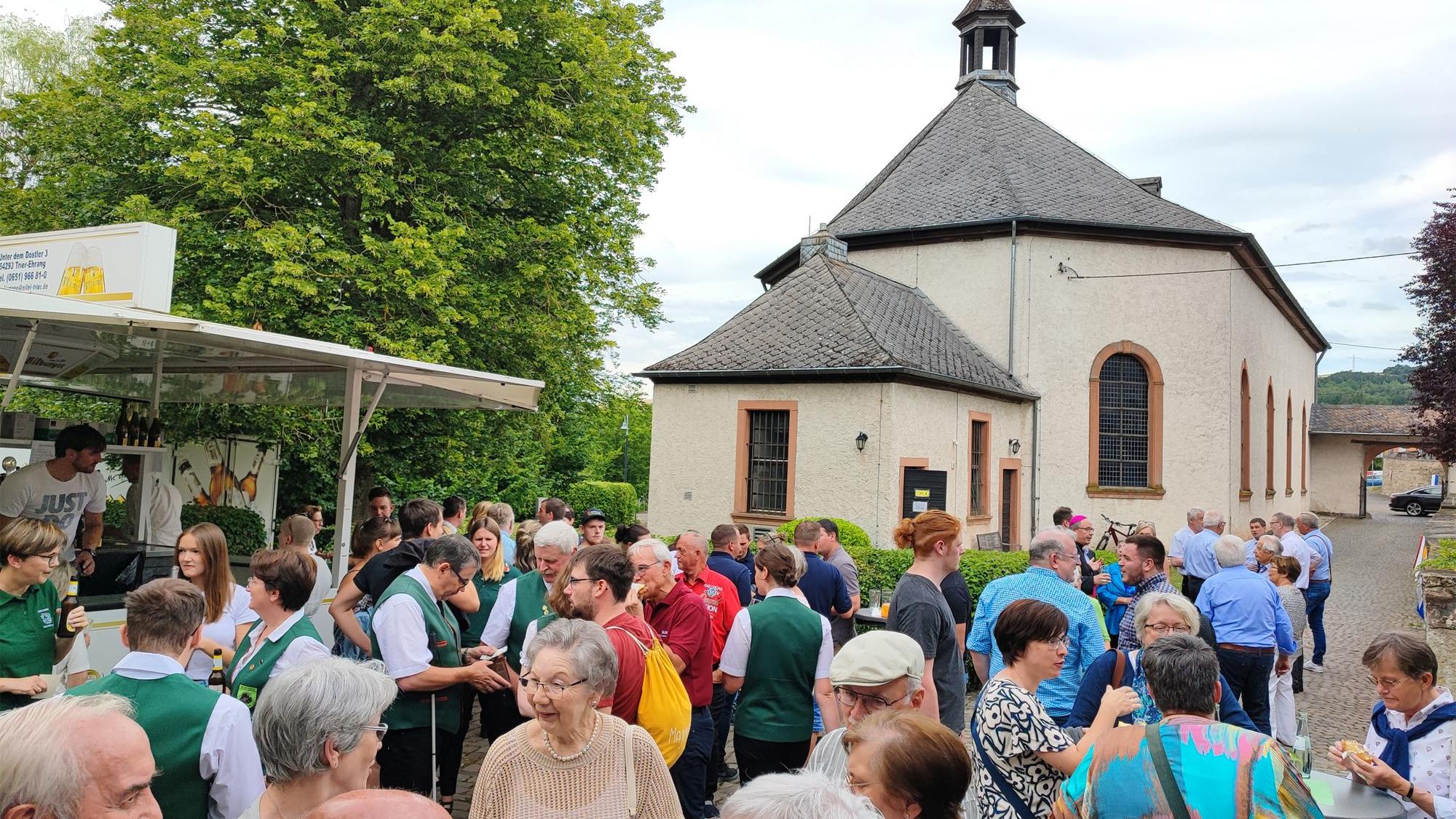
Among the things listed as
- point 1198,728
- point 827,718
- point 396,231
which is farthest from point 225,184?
point 1198,728

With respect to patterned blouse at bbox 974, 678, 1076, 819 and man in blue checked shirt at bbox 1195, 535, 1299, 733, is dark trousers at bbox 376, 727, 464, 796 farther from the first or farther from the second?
man in blue checked shirt at bbox 1195, 535, 1299, 733

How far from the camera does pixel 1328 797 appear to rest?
390cm

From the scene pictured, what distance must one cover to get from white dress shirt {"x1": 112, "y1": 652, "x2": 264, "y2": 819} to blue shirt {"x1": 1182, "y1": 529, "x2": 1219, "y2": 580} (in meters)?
10.8

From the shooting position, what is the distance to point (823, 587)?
691 cm

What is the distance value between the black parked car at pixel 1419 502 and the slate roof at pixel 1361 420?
522 centimetres

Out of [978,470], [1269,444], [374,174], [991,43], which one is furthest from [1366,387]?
[374,174]

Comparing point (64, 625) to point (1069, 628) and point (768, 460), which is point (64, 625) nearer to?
point (1069, 628)

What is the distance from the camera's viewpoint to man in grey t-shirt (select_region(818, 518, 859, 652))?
7473 millimetres

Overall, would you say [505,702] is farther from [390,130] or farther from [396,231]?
[390,130]

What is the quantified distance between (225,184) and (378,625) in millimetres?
12283

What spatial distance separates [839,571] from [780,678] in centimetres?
265

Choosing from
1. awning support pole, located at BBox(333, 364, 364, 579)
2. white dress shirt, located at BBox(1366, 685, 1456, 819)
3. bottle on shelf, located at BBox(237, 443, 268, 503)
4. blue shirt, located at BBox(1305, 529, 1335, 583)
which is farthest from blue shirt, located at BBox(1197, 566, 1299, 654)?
bottle on shelf, located at BBox(237, 443, 268, 503)

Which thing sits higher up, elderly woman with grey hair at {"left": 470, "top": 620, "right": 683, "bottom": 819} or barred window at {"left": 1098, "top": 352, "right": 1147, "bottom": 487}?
barred window at {"left": 1098, "top": 352, "right": 1147, "bottom": 487}

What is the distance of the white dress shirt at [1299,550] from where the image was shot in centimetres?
1072
